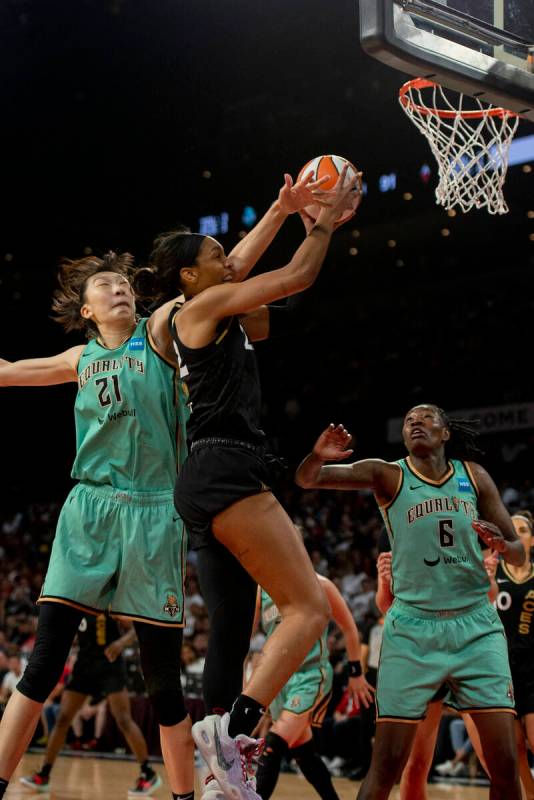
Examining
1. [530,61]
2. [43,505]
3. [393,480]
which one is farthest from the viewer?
[43,505]

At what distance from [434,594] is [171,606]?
4.30 feet

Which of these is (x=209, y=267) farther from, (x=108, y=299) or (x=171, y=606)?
(x=171, y=606)

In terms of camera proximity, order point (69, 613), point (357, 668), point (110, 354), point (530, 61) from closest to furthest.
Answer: point (69, 613)
point (110, 354)
point (530, 61)
point (357, 668)

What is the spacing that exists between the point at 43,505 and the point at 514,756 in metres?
18.1

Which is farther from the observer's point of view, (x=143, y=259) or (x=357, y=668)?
(x=143, y=259)

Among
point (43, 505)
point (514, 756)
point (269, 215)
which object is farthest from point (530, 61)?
point (43, 505)

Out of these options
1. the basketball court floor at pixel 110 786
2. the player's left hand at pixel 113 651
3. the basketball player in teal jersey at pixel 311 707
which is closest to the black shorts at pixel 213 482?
the basketball player in teal jersey at pixel 311 707

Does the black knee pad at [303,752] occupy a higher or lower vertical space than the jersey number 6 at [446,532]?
lower

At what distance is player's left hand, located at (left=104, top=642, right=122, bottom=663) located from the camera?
9.08m

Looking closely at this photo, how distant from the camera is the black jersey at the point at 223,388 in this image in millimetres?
4020

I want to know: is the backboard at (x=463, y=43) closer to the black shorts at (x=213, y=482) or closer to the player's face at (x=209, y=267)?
the player's face at (x=209, y=267)

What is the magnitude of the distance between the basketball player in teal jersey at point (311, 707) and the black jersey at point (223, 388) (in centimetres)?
252

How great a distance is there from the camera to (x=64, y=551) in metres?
4.52

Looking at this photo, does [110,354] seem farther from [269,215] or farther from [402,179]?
[402,179]
